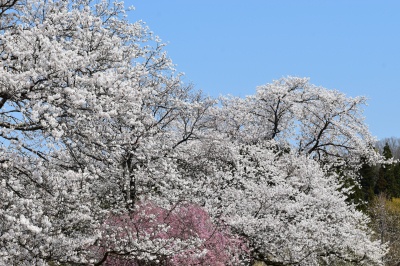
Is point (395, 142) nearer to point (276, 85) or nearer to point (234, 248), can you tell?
point (276, 85)

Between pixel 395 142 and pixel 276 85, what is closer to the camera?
pixel 276 85

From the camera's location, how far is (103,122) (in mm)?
10766

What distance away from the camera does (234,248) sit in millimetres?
15891

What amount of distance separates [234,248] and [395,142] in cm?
8921

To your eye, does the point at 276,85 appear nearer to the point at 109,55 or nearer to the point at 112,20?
the point at 112,20

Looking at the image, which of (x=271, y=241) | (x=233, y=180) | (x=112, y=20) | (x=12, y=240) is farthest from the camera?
(x=233, y=180)

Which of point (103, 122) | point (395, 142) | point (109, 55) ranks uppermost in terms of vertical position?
point (395, 142)

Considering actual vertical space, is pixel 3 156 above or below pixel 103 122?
below

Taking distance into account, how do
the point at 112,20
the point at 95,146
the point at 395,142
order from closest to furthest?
the point at 95,146, the point at 112,20, the point at 395,142

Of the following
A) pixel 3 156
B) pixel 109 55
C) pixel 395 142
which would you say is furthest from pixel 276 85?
pixel 395 142

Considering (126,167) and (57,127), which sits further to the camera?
(126,167)

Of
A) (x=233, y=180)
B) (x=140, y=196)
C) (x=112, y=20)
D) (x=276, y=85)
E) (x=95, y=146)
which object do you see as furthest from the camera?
(x=276, y=85)

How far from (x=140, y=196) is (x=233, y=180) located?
20.7 feet

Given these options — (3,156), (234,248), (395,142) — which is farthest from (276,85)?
(395,142)
